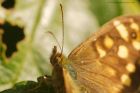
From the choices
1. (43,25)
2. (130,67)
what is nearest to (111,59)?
(130,67)

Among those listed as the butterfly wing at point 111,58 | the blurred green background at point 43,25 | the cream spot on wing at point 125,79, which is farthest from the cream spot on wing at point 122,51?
the blurred green background at point 43,25

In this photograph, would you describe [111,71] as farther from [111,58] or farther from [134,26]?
[134,26]

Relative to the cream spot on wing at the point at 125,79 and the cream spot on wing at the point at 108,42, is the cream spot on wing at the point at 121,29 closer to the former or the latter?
the cream spot on wing at the point at 108,42

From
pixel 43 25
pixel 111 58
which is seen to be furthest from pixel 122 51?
pixel 43 25

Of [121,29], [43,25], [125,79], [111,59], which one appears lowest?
[125,79]

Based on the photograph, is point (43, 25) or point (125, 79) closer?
point (125, 79)

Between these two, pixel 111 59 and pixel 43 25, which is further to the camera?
pixel 43 25

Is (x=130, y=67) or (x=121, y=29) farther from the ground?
(x=121, y=29)

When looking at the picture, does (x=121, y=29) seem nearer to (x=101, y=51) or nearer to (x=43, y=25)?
(x=101, y=51)

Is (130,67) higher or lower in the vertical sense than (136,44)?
lower
